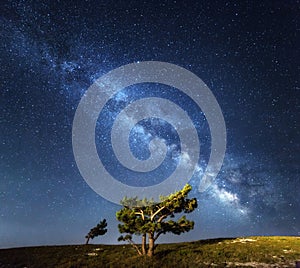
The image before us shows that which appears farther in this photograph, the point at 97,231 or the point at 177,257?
the point at 97,231

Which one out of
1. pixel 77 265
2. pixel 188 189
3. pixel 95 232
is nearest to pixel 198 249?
pixel 188 189

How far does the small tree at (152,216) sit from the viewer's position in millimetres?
33938

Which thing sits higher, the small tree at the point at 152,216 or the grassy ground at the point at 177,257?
the small tree at the point at 152,216

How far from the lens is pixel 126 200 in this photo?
1414 inches

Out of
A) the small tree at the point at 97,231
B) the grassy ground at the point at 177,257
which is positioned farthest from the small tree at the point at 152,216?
the small tree at the point at 97,231

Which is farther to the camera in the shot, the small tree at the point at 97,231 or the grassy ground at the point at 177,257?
the small tree at the point at 97,231

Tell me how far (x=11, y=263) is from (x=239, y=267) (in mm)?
28487

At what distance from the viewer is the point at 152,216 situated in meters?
35.2

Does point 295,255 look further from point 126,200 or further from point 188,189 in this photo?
point 126,200

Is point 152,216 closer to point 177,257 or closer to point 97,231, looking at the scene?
point 177,257

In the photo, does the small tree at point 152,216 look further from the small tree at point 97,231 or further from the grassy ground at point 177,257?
the small tree at point 97,231

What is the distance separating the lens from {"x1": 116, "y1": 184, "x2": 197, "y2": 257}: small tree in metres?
33.9

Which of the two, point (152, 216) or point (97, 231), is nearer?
point (152, 216)

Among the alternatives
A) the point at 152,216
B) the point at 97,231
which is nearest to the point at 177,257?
the point at 152,216
